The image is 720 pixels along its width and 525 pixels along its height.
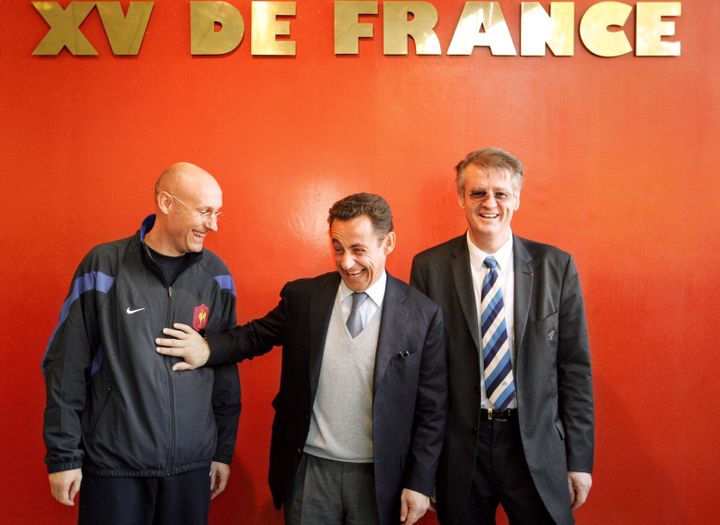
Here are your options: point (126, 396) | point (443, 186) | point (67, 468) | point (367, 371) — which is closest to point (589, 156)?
point (443, 186)

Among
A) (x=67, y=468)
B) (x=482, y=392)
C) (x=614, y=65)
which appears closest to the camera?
(x=67, y=468)

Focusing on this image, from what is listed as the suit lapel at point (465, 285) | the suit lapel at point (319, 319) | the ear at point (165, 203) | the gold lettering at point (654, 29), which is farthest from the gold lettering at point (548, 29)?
the ear at point (165, 203)

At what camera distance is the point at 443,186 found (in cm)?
280

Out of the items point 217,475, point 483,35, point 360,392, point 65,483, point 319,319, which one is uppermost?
point 483,35

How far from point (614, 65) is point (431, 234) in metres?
1.16

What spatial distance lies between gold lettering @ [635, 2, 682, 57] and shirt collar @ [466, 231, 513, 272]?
1316 millimetres

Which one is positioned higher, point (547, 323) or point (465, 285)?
point (465, 285)

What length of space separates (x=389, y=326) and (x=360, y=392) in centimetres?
23

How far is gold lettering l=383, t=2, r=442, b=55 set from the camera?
2748 millimetres

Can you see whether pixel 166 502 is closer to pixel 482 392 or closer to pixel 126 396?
pixel 126 396

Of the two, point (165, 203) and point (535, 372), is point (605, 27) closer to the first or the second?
point (535, 372)

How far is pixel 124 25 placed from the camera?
2762 millimetres

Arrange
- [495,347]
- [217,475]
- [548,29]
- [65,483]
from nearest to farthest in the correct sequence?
[65,483]
[495,347]
[217,475]
[548,29]

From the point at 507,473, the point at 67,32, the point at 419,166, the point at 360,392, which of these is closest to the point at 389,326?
the point at 360,392
